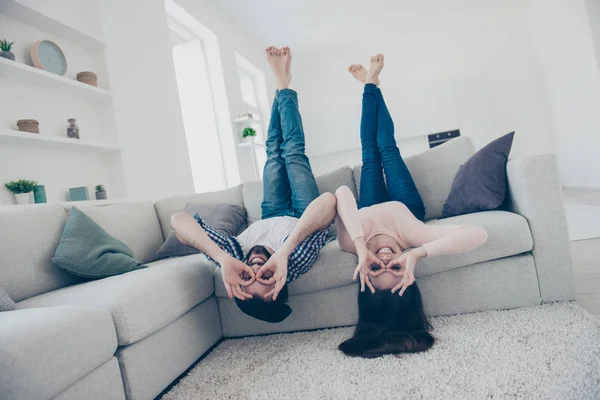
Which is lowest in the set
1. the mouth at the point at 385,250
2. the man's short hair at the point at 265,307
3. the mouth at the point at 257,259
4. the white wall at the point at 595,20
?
the man's short hair at the point at 265,307

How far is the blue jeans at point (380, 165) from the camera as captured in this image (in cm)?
224

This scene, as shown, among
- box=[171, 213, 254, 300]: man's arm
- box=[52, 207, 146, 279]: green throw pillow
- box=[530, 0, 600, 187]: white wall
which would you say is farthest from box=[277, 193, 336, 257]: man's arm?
box=[530, 0, 600, 187]: white wall

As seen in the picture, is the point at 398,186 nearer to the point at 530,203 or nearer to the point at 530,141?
the point at 530,203

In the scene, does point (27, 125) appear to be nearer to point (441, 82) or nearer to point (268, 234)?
point (268, 234)

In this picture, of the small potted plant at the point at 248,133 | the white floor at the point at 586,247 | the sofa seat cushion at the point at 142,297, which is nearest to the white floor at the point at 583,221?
the white floor at the point at 586,247

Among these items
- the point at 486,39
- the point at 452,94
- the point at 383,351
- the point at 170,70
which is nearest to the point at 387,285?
the point at 383,351

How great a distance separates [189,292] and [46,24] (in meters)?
2.30

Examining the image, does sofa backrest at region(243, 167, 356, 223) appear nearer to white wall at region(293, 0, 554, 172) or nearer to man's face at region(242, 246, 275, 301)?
man's face at region(242, 246, 275, 301)

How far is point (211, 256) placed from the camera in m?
1.70

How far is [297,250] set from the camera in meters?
1.71

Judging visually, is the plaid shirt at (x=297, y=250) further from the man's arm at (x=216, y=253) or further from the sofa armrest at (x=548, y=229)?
the sofa armrest at (x=548, y=229)

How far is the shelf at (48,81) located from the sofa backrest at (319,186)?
1.44 m

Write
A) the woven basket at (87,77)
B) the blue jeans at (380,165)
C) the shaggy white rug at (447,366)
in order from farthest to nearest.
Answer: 1. the woven basket at (87,77)
2. the blue jeans at (380,165)
3. the shaggy white rug at (447,366)

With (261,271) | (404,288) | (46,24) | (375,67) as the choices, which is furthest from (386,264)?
(46,24)
